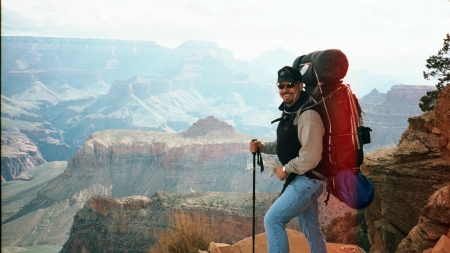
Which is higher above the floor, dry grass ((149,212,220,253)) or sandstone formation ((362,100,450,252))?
sandstone formation ((362,100,450,252))

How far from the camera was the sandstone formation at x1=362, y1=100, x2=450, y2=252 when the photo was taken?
5699mm

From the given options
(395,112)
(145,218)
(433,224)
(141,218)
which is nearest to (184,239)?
(433,224)

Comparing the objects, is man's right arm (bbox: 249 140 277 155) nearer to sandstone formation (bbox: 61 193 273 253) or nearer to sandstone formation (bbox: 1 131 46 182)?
sandstone formation (bbox: 61 193 273 253)

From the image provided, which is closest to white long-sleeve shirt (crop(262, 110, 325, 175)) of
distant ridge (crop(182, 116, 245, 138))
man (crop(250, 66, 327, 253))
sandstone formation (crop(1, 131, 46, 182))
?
man (crop(250, 66, 327, 253))

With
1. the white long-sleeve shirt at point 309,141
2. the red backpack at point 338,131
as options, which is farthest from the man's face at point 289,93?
the white long-sleeve shirt at point 309,141

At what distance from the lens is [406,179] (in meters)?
6.04

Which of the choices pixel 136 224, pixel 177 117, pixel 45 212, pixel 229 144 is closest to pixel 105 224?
pixel 136 224

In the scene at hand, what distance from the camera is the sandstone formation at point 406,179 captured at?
5.70 m

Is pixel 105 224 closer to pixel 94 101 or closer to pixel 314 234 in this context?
pixel 314 234

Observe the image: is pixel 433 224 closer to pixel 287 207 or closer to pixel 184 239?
pixel 287 207

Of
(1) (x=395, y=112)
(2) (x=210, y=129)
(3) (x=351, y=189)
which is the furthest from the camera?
(2) (x=210, y=129)

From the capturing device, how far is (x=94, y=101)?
542 ft

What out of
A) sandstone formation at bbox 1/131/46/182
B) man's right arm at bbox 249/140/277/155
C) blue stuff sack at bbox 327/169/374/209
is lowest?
sandstone formation at bbox 1/131/46/182

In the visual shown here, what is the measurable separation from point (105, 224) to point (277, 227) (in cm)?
3271
